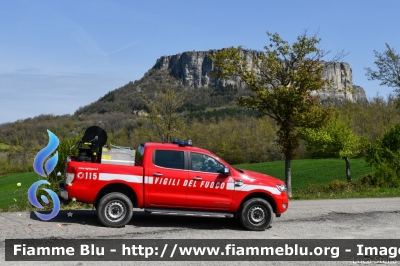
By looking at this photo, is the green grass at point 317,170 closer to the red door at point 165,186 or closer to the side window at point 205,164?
the side window at point 205,164

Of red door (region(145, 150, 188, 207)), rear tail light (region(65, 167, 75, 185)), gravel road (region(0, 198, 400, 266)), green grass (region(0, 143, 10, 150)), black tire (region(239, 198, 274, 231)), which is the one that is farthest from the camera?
green grass (region(0, 143, 10, 150))

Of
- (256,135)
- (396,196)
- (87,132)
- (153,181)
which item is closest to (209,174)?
(153,181)

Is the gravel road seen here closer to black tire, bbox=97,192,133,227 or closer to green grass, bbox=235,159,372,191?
black tire, bbox=97,192,133,227

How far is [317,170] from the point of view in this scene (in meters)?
60.2

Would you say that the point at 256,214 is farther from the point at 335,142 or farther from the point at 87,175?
the point at 335,142

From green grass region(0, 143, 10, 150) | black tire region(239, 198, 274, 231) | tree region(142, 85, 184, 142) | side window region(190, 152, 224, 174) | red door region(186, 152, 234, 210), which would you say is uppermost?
tree region(142, 85, 184, 142)

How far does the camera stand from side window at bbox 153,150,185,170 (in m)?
9.91

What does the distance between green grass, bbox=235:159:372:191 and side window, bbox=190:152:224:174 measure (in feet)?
Answer: 128

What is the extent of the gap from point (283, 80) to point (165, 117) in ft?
28.1

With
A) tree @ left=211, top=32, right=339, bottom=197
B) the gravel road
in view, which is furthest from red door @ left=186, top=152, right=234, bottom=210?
tree @ left=211, top=32, right=339, bottom=197

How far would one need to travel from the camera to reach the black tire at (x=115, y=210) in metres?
9.56

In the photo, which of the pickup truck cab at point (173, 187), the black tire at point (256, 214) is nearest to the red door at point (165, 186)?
the pickup truck cab at point (173, 187)

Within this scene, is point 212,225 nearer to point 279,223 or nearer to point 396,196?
point 279,223

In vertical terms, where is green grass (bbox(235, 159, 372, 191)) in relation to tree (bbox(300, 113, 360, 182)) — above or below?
below
